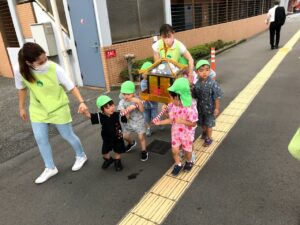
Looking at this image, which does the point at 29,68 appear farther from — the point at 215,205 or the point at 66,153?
the point at 215,205

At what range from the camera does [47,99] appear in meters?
3.37

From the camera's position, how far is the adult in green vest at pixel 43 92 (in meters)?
3.12

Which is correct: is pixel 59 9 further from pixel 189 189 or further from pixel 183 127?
pixel 189 189

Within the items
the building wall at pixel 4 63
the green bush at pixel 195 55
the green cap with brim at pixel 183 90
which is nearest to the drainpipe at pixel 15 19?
the building wall at pixel 4 63

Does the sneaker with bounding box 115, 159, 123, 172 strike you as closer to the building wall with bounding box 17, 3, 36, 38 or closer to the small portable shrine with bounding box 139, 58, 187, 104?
the small portable shrine with bounding box 139, 58, 187, 104

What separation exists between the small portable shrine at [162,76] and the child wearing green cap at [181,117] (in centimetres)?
45

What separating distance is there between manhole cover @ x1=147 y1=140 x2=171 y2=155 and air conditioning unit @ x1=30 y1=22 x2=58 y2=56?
16.3ft

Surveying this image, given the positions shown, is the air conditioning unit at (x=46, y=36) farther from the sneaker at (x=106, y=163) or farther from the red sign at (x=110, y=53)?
the sneaker at (x=106, y=163)

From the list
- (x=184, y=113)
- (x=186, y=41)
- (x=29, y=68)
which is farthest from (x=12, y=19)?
(x=184, y=113)

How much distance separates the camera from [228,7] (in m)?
14.4

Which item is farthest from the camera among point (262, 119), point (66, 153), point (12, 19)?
point (12, 19)

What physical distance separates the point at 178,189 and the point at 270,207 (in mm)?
1011

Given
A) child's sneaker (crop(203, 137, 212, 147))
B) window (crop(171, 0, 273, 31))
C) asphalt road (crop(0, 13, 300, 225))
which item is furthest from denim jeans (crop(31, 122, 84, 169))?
window (crop(171, 0, 273, 31))

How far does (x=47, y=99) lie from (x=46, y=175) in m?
1.08
